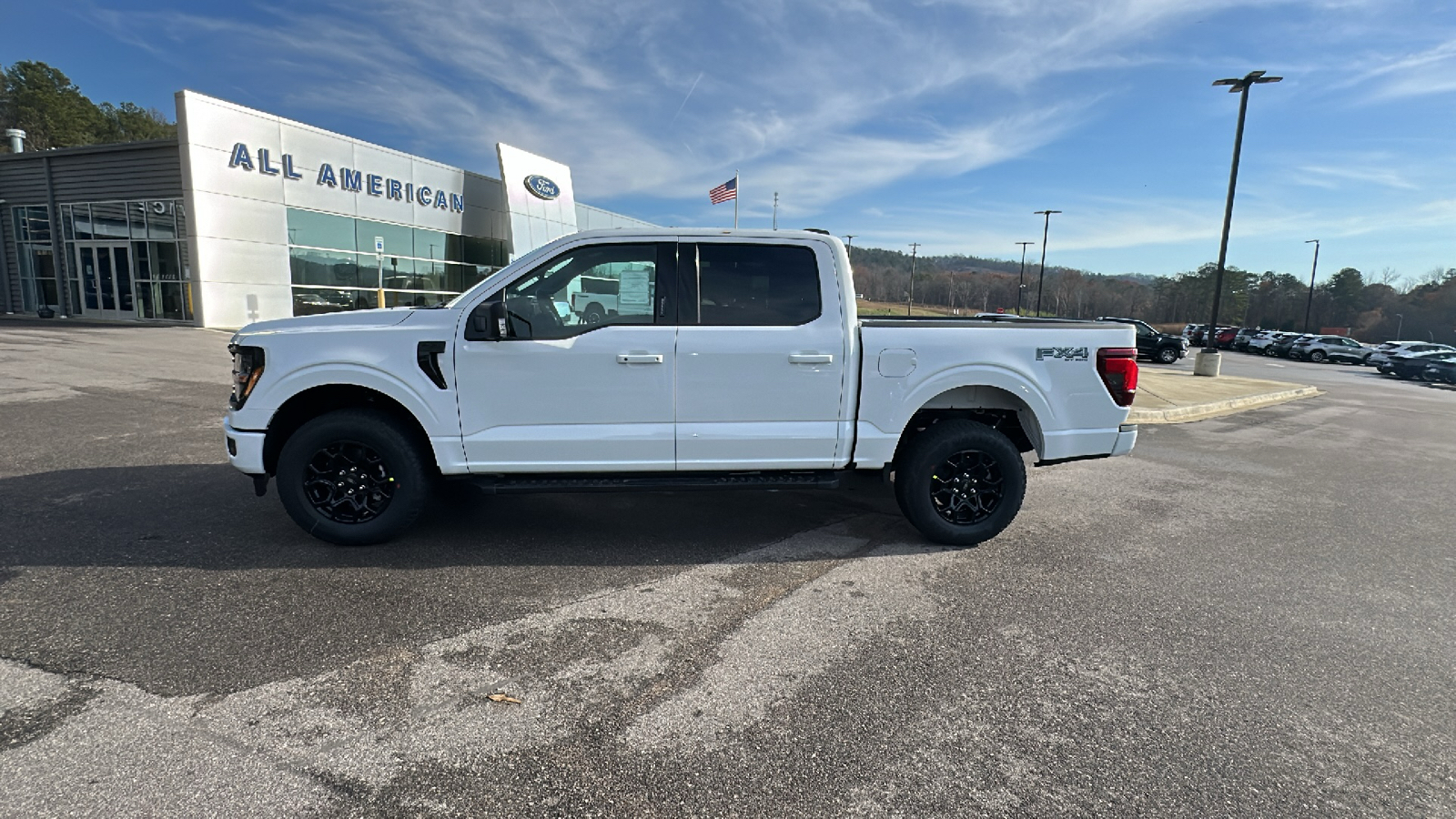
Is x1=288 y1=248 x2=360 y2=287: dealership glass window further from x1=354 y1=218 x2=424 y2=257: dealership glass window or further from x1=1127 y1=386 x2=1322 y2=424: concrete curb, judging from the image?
x1=1127 y1=386 x2=1322 y2=424: concrete curb

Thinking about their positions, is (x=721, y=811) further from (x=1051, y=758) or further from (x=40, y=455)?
(x=40, y=455)

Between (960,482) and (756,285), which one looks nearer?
(756,285)

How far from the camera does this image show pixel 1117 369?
492cm

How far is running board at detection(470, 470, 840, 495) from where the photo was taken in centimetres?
448

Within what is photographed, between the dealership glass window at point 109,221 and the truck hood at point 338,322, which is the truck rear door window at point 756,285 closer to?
the truck hood at point 338,322

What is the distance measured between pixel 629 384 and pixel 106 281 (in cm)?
2761

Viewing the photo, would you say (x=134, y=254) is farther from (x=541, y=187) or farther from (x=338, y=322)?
(x=338, y=322)

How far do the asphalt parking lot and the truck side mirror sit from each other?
1400mm


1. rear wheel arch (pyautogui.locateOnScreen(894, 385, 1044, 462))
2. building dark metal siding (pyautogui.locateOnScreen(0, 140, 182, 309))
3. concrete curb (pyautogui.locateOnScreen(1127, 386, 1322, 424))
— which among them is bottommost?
concrete curb (pyautogui.locateOnScreen(1127, 386, 1322, 424))

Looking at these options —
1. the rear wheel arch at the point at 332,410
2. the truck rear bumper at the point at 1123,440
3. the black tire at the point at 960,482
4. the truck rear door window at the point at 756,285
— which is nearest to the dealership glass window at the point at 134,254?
the rear wheel arch at the point at 332,410

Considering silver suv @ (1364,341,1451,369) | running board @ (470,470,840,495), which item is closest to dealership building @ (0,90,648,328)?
running board @ (470,470,840,495)

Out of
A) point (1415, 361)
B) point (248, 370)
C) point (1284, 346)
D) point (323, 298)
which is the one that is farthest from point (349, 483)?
point (1284, 346)

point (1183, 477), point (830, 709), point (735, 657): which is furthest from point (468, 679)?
point (1183, 477)

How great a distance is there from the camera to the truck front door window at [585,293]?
4406mm
